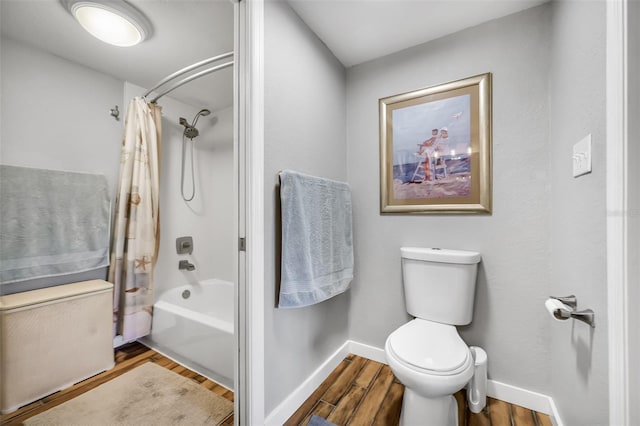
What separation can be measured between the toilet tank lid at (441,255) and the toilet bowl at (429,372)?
41 cm

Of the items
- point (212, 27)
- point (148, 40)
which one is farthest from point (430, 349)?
point (148, 40)

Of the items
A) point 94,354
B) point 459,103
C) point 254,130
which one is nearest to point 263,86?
point 254,130

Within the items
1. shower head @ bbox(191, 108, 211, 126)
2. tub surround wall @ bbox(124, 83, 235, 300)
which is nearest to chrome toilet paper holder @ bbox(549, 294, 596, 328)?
tub surround wall @ bbox(124, 83, 235, 300)

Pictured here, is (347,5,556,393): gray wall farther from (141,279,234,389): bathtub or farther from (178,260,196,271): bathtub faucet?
(178,260,196,271): bathtub faucet

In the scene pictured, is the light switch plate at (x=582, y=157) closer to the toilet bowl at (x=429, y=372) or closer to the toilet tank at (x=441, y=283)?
the toilet tank at (x=441, y=283)

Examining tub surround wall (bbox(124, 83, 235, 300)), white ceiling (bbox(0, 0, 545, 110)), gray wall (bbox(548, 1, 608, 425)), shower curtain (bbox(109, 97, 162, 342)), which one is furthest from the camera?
tub surround wall (bbox(124, 83, 235, 300))

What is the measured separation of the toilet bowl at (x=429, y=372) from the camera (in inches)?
39.6

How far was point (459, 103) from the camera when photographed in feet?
4.92

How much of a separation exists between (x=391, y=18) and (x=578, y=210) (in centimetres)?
136

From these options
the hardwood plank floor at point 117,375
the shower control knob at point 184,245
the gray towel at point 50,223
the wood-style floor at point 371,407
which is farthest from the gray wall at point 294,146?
the shower control knob at point 184,245

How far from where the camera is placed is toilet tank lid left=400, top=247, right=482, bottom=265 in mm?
1386

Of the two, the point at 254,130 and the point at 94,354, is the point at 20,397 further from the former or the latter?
the point at 254,130

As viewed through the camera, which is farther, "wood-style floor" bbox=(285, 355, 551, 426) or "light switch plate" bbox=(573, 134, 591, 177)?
"wood-style floor" bbox=(285, 355, 551, 426)

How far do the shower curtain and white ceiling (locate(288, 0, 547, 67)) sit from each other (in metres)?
1.49
